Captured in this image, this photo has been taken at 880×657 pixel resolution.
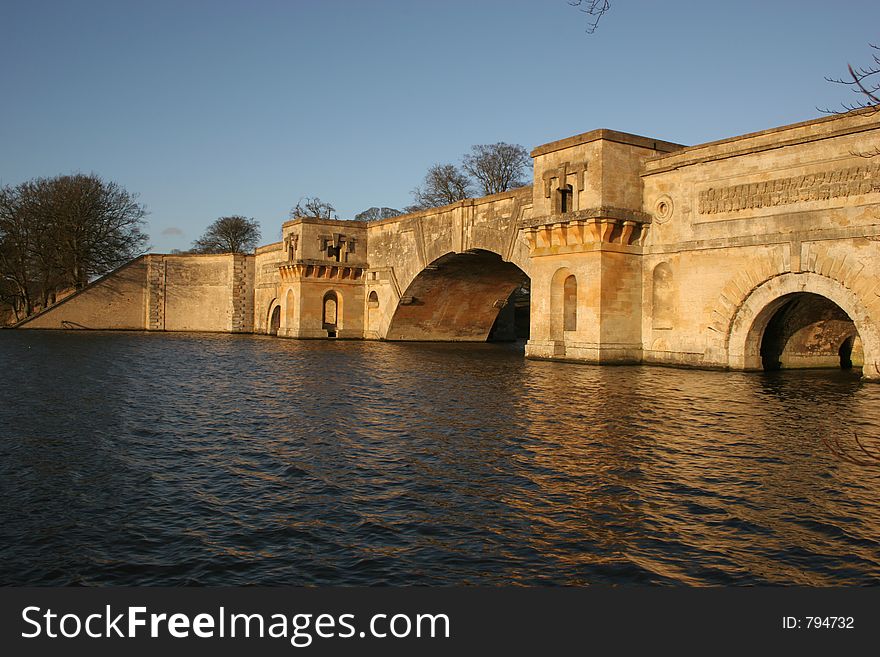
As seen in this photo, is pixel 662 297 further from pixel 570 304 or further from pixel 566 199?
pixel 566 199

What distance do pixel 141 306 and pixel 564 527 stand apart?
50639 mm

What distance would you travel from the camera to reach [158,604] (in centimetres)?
405

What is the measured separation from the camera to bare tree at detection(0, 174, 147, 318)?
47.8m

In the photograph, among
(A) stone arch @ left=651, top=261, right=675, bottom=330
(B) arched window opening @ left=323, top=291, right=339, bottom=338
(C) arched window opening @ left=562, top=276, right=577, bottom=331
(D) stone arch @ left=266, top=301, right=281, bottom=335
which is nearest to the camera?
(A) stone arch @ left=651, top=261, right=675, bottom=330

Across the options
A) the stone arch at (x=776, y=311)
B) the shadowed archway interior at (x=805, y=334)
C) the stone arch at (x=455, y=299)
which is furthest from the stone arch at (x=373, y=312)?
the stone arch at (x=776, y=311)

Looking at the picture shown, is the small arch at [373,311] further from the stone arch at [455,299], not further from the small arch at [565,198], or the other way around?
the small arch at [565,198]

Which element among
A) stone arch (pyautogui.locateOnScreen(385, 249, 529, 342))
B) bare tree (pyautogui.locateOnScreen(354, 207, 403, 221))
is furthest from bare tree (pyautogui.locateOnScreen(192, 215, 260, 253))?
stone arch (pyautogui.locateOnScreen(385, 249, 529, 342))

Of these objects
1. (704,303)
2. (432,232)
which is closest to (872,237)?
(704,303)

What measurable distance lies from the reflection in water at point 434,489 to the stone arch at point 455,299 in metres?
19.4

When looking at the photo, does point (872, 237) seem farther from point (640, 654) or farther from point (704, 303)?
point (640, 654)

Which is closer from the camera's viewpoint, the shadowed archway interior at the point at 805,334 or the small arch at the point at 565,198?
the shadowed archway interior at the point at 805,334

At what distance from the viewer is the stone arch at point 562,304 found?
22.7 meters

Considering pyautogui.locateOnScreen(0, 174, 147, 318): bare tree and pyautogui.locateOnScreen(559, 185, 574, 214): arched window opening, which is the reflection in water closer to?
pyautogui.locateOnScreen(559, 185, 574, 214): arched window opening

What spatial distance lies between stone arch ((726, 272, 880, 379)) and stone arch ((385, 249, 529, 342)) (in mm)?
13812
